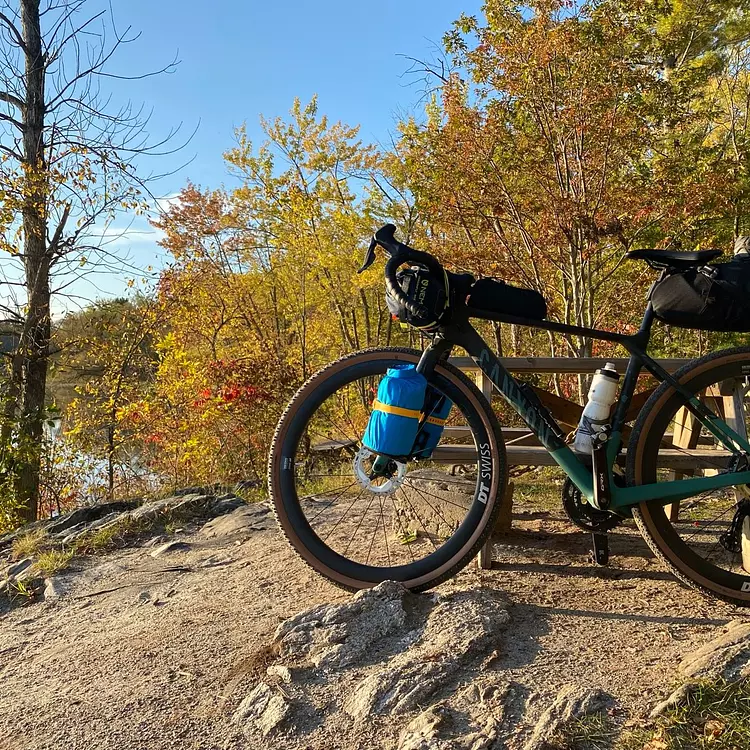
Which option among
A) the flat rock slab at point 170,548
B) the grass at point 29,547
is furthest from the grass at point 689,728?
the grass at point 29,547

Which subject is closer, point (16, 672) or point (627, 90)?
point (16, 672)

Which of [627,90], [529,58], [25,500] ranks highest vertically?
[529,58]

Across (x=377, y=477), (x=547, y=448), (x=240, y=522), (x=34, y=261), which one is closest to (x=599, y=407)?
(x=547, y=448)

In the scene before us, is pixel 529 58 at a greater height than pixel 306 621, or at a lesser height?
greater

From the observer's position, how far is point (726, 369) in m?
2.18

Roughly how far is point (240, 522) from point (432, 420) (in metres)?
1.99

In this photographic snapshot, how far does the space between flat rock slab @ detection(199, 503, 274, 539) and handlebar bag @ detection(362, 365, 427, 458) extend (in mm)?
1693

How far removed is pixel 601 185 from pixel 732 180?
119cm

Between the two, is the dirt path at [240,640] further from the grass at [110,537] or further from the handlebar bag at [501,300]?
the handlebar bag at [501,300]

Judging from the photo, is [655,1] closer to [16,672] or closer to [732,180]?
[732,180]

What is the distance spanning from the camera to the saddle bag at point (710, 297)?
2055mm

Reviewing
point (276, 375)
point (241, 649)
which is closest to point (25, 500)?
point (276, 375)

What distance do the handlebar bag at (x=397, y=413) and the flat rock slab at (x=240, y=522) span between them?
66.7 inches

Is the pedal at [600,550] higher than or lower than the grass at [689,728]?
higher
